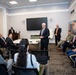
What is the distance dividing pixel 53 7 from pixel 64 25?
1.62 metres

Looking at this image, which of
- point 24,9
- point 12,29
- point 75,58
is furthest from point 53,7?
point 75,58

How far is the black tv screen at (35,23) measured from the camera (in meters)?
9.38

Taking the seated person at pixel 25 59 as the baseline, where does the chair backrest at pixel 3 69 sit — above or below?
below

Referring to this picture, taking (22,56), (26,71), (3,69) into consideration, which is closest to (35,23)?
(3,69)

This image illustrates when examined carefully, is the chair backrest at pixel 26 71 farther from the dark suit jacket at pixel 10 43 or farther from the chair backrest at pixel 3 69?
the dark suit jacket at pixel 10 43

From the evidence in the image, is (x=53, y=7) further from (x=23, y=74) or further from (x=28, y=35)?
(x=23, y=74)

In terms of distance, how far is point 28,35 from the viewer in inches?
393

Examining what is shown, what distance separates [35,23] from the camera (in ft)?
31.1

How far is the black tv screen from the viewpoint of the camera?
938 centimetres

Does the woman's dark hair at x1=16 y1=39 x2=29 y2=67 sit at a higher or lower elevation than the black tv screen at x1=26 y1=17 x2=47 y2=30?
lower

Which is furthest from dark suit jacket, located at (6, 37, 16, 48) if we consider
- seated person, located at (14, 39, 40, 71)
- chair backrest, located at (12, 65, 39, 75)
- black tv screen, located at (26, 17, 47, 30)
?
black tv screen, located at (26, 17, 47, 30)

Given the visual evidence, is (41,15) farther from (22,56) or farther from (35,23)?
(22,56)

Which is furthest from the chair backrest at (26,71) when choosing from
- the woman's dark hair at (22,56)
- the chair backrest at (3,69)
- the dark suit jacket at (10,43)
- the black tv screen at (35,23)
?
the black tv screen at (35,23)

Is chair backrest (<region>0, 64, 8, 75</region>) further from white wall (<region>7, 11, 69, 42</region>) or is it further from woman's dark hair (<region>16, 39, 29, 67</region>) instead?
white wall (<region>7, 11, 69, 42</region>)
